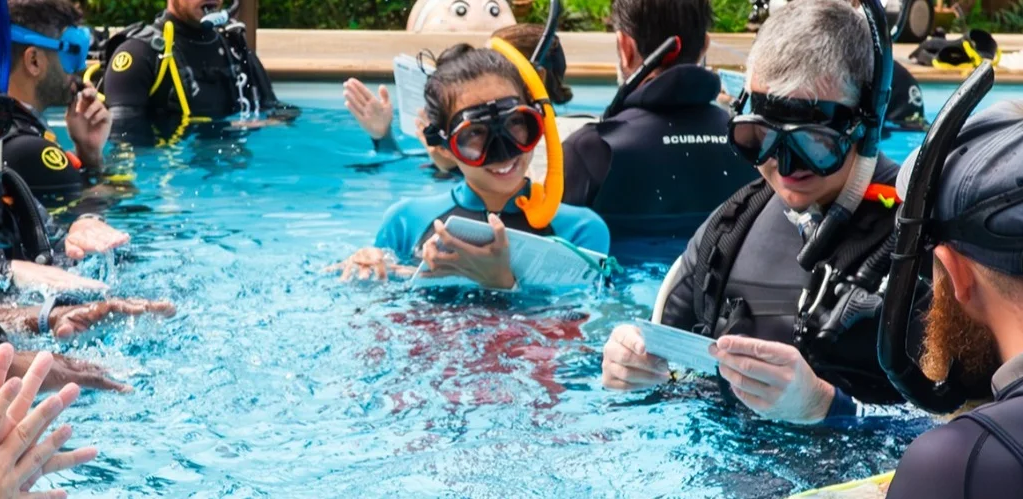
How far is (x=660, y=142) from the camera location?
4.94 meters

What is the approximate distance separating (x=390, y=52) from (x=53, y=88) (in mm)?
5802

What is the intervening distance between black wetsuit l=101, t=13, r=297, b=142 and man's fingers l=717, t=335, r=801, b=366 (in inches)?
224

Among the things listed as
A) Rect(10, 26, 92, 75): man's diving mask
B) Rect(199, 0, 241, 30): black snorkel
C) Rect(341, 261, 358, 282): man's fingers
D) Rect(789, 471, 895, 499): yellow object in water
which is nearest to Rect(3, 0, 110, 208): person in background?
Rect(10, 26, 92, 75): man's diving mask

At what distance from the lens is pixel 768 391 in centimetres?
276

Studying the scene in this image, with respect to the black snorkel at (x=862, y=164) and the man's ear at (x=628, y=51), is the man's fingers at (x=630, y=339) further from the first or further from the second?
the man's ear at (x=628, y=51)

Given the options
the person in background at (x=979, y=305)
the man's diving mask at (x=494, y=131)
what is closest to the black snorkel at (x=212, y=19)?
the man's diving mask at (x=494, y=131)

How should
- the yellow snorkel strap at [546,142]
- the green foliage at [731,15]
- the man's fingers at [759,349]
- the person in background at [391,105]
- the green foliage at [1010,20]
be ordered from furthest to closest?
1. the green foliage at [1010,20]
2. the green foliage at [731,15]
3. the person in background at [391,105]
4. the yellow snorkel strap at [546,142]
5. the man's fingers at [759,349]

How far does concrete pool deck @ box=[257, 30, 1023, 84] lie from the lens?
1051 centimetres

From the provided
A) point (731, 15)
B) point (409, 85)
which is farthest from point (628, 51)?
point (731, 15)

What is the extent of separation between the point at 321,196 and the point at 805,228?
176 inches

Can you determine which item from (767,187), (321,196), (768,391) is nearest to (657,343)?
(768,391)

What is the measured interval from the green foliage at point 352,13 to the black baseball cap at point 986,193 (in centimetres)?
1260

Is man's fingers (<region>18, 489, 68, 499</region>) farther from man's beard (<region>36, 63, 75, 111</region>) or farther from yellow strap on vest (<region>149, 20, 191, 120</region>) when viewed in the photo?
yellow strap on vest (<region>149, 20, 191, 120</region>)

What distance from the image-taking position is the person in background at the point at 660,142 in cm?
493
